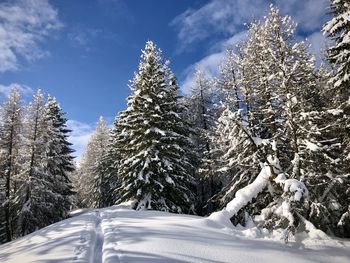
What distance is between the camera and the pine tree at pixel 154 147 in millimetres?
22703

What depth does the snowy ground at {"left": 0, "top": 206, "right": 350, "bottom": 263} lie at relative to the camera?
10039 mm

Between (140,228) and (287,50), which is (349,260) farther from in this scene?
(287,50)

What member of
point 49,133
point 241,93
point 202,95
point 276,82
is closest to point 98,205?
point 49,133

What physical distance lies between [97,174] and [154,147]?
26.1 meters

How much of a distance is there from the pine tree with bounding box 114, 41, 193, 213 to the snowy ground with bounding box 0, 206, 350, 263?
710 cm

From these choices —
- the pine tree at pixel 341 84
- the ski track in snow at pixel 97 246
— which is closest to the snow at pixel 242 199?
the pine tree at pixel 341 84

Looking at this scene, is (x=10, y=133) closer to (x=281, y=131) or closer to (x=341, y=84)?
(x=281, y=131)

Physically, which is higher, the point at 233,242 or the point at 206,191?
the point at 206,191

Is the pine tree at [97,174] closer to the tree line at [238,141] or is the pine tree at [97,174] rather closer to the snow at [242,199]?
the tree line at [238,141]

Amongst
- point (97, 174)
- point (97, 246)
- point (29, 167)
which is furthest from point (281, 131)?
point (97, 174)

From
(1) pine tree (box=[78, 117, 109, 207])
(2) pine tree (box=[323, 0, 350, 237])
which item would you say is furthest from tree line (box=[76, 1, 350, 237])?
(1) pine tree (box=[78, 117, 109, 207])

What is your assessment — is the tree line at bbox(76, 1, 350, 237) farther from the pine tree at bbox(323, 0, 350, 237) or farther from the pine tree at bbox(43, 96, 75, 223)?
the pine tree at bbox(43, 96, 75, 223)

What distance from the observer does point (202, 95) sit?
1357 inches

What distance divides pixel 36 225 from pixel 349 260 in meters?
24.7
